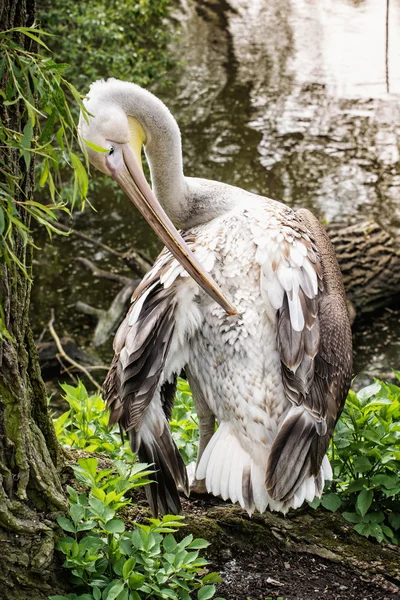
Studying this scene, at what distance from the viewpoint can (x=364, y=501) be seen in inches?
130

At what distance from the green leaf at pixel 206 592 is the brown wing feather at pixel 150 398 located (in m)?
0.44

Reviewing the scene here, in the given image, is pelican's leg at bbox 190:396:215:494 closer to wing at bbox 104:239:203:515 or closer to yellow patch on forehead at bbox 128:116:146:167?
wing at bbox 104:239:203:515

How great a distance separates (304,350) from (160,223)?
2.46ft

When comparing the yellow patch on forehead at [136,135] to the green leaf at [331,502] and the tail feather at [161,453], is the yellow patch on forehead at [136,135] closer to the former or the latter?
the tail feather at [161,453]

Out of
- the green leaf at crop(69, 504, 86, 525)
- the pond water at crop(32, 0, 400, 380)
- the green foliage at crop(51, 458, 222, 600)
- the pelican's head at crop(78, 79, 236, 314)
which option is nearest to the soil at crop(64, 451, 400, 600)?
the green foliage at crop(51, 458, 222, 600)

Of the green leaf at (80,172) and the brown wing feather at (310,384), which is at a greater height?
the green leaf at (80,172)

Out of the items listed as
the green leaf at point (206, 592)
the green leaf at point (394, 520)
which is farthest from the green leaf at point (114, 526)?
the green leaf at point (394, 520)

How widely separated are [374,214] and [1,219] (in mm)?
7390

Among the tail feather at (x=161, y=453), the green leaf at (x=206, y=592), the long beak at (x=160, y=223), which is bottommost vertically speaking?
the green leaf at (x=206, y=592)

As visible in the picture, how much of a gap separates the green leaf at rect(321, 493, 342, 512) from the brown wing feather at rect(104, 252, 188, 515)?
21.4 inches

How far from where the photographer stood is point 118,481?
9.26 ft

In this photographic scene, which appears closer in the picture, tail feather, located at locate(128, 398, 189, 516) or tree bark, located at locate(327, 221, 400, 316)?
tail feather, located at locate(128, 398, 189, 516)

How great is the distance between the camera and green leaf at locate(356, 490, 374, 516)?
129 inches

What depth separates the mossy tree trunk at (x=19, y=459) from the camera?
8.28 feet
